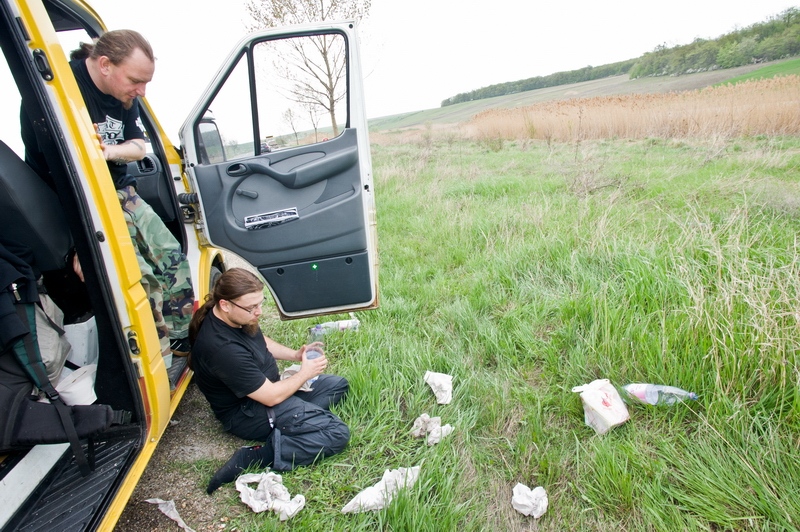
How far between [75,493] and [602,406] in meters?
2.34

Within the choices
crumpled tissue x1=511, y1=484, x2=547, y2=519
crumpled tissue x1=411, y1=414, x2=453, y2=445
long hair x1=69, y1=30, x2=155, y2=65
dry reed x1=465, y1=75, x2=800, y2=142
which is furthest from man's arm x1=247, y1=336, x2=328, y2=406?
dry reed x1=465, y1=75, x2=800, y2=142

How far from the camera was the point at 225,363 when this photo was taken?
86.6 inches

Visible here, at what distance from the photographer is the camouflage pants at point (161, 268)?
232 centimetres

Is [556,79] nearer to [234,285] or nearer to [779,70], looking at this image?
[779,70]

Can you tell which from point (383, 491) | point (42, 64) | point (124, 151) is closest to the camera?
point (42, 64)

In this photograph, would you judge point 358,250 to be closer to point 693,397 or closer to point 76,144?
point 76,144

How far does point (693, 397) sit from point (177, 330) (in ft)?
9.39

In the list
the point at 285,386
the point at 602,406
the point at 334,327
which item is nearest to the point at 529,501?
the point at 602,406

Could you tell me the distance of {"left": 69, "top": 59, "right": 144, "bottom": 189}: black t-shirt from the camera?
217 centimetres

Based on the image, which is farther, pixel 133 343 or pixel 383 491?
pixel 383 491

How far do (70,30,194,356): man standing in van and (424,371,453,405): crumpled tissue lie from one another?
152 centimetres

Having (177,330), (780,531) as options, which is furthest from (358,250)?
(780,531)

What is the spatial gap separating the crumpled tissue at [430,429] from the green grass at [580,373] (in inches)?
1.9

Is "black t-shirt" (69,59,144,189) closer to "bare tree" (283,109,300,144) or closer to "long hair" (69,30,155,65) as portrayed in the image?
"long hair" (69,30,155,65)
